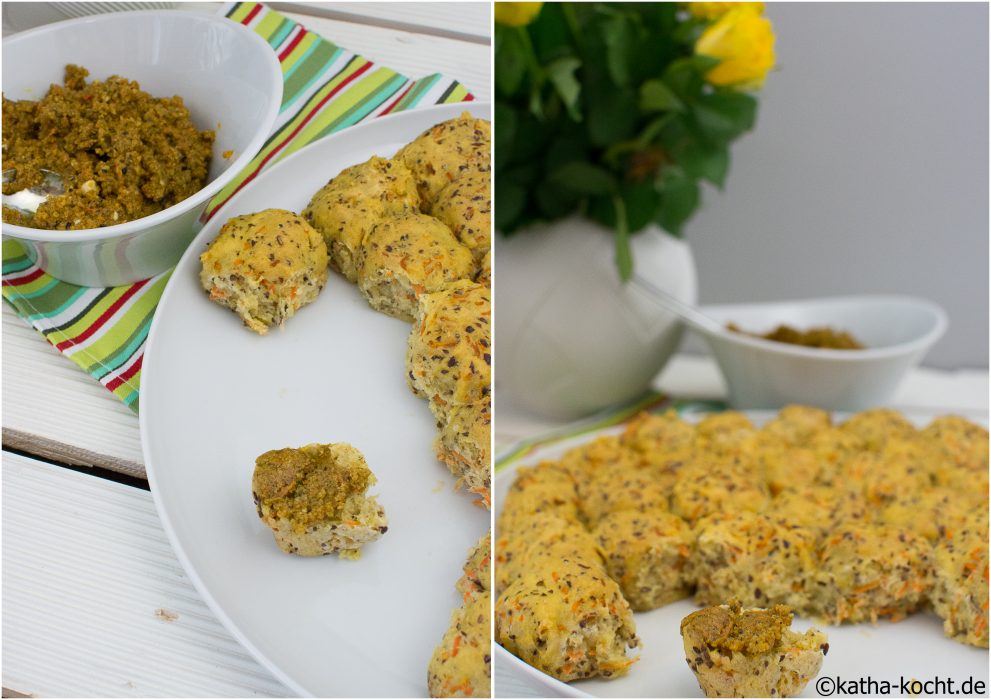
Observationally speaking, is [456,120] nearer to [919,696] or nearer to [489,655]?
[489,655]

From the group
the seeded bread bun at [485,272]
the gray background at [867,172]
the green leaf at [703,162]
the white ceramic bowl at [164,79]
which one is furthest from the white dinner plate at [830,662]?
the gray background at [867,172]

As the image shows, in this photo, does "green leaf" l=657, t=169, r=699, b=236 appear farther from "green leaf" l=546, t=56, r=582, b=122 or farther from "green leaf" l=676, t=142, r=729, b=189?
"green leaf" l=546, t=56, r=582, b=122

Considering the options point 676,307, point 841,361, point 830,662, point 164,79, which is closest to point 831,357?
point 841,361

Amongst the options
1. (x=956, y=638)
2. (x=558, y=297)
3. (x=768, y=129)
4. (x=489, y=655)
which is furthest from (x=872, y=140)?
(x=489, y=655)

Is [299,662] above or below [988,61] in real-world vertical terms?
below

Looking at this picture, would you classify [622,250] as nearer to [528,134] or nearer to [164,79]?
[528,134]

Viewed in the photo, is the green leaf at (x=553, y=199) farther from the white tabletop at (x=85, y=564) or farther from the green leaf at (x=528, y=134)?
the white tabletop at (x=85, y=564)
